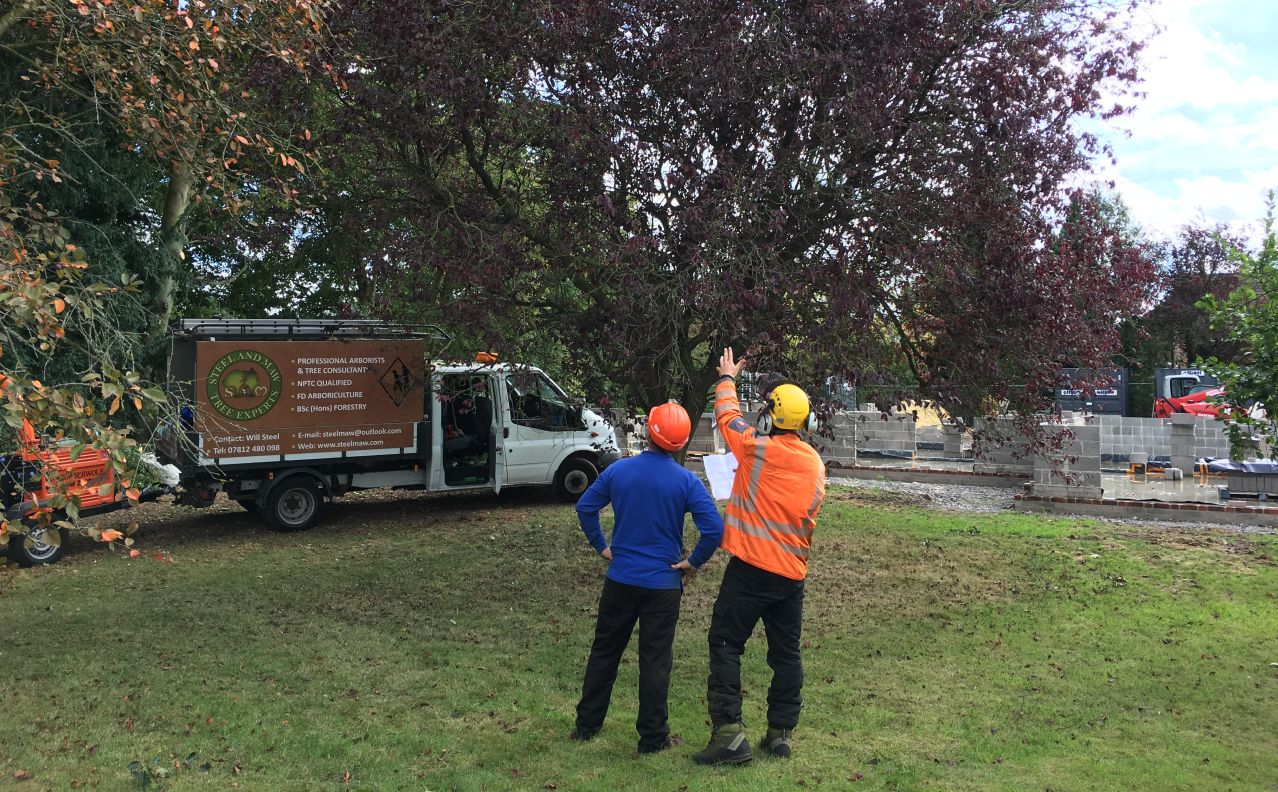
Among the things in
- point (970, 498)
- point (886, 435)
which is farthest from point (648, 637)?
point (886, 435)

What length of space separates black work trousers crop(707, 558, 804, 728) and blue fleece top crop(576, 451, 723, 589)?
0.79 ft

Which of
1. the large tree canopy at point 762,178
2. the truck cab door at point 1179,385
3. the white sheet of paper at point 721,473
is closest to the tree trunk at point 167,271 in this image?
the large tree canopy at point 762,178

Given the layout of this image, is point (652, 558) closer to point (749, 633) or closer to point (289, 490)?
point (749, 633)

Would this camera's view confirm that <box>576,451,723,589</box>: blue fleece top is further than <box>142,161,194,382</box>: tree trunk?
No

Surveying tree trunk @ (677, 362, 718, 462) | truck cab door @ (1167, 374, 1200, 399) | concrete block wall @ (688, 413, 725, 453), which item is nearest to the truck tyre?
tree trunk @ (677, 362, 718, 462)

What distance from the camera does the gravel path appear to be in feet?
38.5

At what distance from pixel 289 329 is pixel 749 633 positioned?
8185mm

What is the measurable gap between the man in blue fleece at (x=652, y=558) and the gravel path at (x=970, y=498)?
9.57 metres

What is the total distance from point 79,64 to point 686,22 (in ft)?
13.2

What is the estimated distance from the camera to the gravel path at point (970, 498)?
38.5 ft

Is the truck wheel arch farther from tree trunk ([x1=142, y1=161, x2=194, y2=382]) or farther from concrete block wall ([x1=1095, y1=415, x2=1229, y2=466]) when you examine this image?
concrete block wall ([x1=1095, y1=415, x2=1229, y2=466])

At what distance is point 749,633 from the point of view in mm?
4445

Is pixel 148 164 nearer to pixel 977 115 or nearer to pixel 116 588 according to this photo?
pixel 116 588

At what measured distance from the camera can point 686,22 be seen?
643cm
